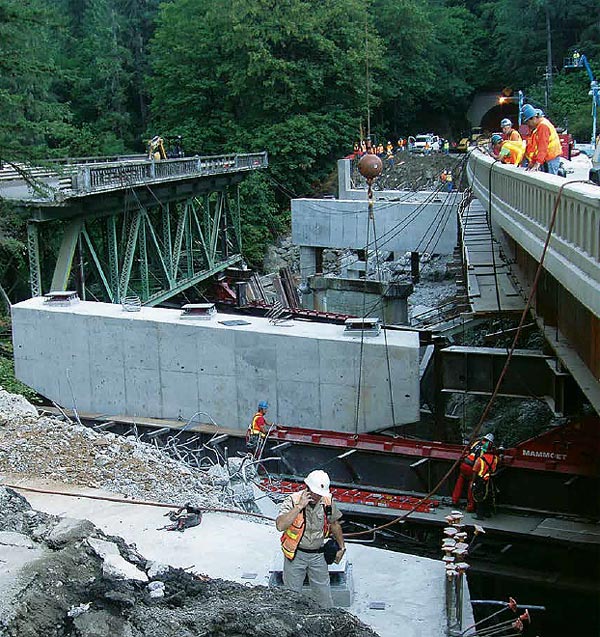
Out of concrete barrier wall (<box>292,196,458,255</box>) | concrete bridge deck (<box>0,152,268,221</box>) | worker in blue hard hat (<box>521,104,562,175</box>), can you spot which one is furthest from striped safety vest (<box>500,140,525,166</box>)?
concrete barrier wall (<box>292,196,458,255</box>)

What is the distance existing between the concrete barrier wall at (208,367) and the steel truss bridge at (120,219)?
4069 mm

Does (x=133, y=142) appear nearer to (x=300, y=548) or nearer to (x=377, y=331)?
(x=377, y=331)

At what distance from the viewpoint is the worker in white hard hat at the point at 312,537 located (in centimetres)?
677

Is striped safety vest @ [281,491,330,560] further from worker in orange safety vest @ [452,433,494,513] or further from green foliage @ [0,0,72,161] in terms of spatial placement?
green foliage @ [0,0,72,161]

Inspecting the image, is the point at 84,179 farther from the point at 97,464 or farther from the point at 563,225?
the point at 563,225

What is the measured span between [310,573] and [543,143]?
7455 mm

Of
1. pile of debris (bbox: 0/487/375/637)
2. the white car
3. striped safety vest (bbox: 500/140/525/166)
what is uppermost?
the white car

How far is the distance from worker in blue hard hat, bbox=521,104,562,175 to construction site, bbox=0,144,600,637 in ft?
1.33

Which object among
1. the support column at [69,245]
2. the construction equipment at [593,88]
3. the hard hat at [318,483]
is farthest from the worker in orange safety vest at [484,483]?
the support column at [69,245]

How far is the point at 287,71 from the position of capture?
4819 centimetres

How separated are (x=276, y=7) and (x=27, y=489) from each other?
41550 millimetres

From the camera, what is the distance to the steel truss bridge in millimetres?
22609

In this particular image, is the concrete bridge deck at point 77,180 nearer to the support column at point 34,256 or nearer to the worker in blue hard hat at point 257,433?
the support column at point 34,256

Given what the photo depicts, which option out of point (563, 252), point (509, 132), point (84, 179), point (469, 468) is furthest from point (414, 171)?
point (563, 252)
